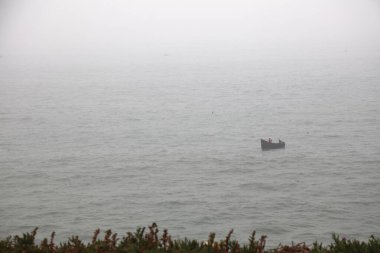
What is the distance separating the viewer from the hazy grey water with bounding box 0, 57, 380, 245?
5350 centimetres

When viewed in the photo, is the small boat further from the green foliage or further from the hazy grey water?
the green foliage

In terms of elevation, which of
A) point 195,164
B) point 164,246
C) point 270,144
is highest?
point 270,144

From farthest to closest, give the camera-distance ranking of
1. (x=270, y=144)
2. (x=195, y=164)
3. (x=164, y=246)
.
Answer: (x=270, y=144) → (x=195, y=164) → (x=164, y=246)

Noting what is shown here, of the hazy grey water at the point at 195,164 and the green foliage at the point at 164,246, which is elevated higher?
the hazy grey water at the point at 195,164

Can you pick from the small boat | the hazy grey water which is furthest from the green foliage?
the small boat

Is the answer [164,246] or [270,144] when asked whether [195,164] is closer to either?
[270,144]

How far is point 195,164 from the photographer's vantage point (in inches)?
2918

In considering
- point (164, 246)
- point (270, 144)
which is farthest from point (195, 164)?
point (164, 246)

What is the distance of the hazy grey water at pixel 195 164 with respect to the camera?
176 feet

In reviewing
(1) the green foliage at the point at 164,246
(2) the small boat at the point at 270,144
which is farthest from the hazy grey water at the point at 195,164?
(1) the green foliage at the point at 164,246

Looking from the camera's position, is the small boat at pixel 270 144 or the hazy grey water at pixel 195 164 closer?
the hazy grey water at pixel 195 164

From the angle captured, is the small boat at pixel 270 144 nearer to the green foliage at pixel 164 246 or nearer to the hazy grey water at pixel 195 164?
the hazy grey water at pixel 195 164

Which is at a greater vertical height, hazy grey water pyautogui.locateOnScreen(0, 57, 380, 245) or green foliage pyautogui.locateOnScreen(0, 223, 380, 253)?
hazy grey water pyautogui.locateOnScreen(0, 57, 380, 245)

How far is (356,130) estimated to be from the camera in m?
90.8
